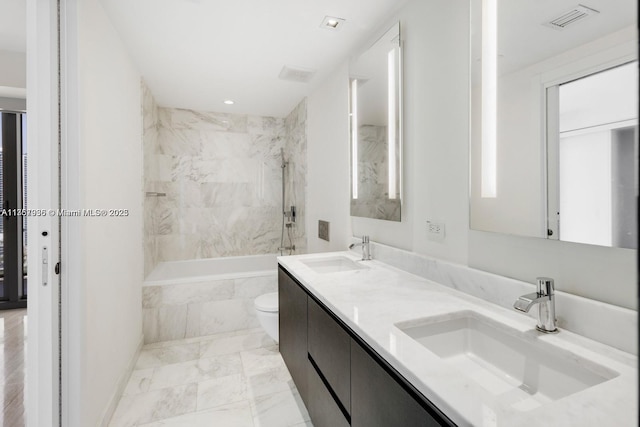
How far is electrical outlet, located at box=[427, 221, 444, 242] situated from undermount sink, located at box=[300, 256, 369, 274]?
0.57 m

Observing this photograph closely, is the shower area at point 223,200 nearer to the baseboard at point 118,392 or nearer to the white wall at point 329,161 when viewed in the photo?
the white wall at point 329,161

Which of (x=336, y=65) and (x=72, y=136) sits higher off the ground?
(x=336, y=65)

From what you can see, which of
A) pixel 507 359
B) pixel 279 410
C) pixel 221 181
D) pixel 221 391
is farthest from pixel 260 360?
pixel 221 181

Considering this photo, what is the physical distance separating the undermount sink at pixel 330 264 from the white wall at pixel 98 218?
3.67ft

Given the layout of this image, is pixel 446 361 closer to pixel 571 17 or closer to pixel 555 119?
pixel 555 119

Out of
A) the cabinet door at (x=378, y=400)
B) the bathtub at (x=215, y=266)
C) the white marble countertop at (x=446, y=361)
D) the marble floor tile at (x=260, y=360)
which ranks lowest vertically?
the marble floor tile at (x=260, y=360)

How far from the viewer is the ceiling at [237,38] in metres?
1.67

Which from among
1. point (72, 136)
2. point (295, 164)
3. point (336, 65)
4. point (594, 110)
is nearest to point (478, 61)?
point (594, 110)

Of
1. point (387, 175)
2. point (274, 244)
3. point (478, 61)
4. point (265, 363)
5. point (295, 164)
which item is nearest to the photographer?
point (478, 61)

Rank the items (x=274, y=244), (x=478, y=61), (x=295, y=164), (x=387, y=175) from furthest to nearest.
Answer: (x=274, y=244) → (x=295, y=164) → (x=387, y=175) → (x=478, y=61)

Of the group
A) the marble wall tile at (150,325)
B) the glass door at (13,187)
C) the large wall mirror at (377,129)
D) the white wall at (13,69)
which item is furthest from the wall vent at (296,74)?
the marble wall tile at (150,325)

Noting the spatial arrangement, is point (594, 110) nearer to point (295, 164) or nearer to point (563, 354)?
point (563, 354)

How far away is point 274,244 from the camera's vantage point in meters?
4.14

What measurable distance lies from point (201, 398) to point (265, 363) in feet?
1.74
